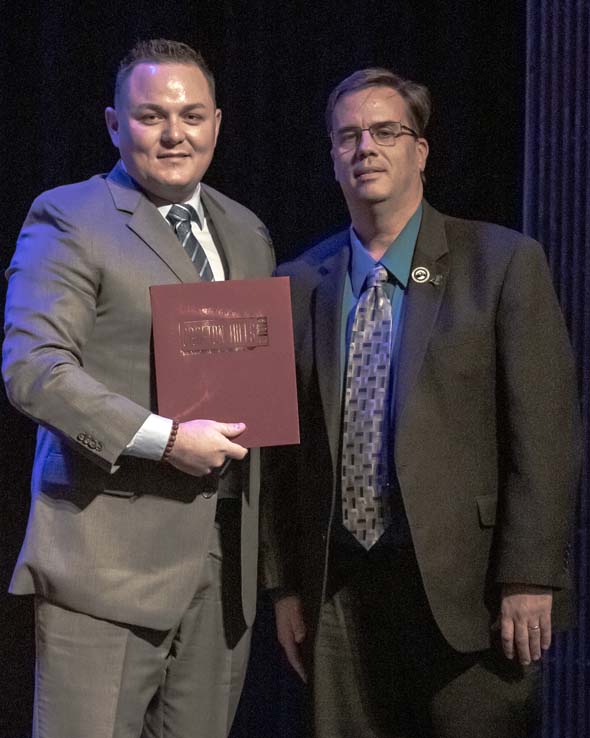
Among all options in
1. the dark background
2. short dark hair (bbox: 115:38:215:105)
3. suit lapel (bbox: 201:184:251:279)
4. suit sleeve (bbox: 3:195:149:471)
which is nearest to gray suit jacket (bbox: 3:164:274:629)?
suit sleeve (bbox: 3:195:149:471)

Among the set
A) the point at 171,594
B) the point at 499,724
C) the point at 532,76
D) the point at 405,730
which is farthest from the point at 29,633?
the point at 532,76

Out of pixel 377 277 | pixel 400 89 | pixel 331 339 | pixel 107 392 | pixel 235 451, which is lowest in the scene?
pixel 235 451

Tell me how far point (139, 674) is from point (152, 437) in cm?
46

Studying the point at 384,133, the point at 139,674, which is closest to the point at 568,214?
the point at 384,133

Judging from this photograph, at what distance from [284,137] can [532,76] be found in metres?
0.64

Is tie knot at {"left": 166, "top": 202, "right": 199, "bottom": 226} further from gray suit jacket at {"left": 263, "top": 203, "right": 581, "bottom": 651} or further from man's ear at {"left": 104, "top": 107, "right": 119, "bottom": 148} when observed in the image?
gray suit jacket at {"left": 263, "top": 203, "right": 581, "bottom": 651}

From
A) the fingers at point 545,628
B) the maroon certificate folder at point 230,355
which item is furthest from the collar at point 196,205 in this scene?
the fingers at point 545,628

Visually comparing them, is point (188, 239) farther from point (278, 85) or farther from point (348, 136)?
point (278, 85)

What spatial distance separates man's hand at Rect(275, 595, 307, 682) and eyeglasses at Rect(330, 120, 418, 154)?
908 millimetres

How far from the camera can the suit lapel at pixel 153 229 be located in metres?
2.04

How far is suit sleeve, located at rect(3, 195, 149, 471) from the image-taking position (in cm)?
191

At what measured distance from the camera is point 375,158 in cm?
212

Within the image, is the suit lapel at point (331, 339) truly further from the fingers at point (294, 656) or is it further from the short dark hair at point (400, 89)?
the fingers at point (294, 656)

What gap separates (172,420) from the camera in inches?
76.8
